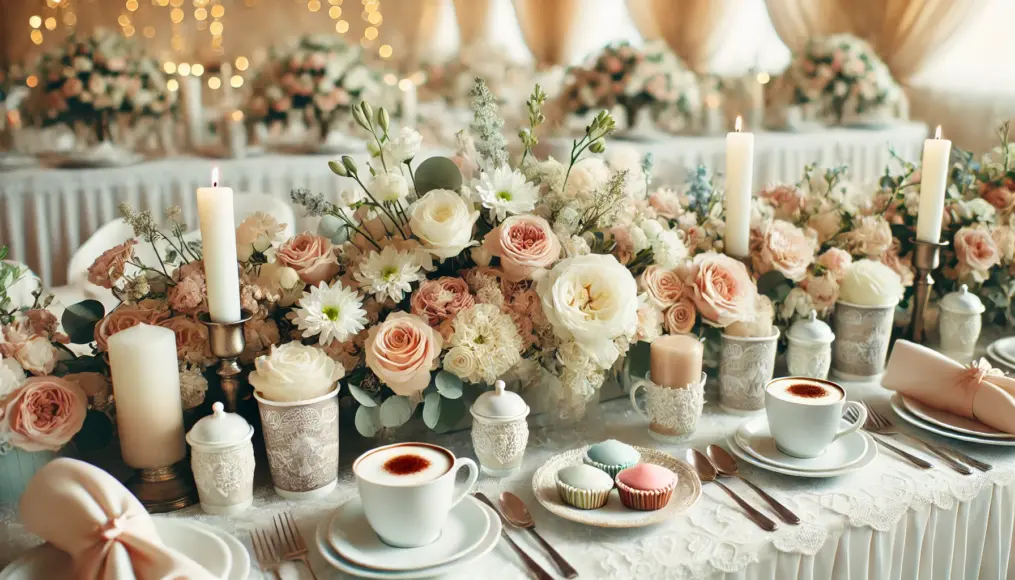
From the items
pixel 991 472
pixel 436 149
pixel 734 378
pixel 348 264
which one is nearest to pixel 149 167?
pixel 436 149

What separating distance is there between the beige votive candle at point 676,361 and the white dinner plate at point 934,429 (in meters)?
0.35

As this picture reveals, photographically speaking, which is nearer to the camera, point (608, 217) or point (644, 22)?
point (608, 217)

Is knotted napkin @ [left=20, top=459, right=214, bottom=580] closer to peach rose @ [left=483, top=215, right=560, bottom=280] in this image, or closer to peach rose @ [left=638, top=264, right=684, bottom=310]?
peach rose @ [left=483, top=215, right=560, bottom=280]

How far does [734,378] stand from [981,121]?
12.9 feet

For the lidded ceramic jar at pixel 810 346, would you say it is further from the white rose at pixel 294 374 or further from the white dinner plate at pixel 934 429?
the white rose at pixel 294 374

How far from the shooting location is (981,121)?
446cm

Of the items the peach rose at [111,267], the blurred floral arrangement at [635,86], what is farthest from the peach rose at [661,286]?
the blurred floral arrangement at [635,86]

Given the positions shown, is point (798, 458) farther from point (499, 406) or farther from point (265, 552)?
point (265, 552)

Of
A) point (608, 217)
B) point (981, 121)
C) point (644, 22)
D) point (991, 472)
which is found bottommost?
point (991, 472)

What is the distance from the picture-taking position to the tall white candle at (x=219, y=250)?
3.40ft

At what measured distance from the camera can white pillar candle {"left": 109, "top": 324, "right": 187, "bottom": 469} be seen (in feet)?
3.45

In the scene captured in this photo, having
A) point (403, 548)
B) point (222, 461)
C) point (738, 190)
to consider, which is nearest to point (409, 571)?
point (403, 548)

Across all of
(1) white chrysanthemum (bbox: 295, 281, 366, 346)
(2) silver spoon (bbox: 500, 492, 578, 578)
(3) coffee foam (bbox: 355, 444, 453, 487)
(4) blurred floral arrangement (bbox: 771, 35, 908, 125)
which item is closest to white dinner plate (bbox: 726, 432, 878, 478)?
(2) silver spoon (bbox: 500, 492, 578, 578)

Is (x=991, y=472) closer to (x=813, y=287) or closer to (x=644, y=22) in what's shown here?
(x=813, y=287)
